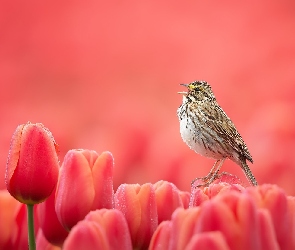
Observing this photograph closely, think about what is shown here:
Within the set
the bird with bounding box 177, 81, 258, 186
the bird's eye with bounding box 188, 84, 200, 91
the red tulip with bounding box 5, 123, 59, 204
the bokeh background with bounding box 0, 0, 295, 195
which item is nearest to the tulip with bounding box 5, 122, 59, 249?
the red tulip with bounding box 5, 123, 59, 204

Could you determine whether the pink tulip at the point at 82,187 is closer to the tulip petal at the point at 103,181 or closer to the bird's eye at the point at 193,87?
the tulip petal at the point at 103,181

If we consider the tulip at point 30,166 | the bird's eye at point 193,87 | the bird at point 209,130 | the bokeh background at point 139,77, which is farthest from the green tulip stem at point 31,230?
the bird's eye at point 193,87


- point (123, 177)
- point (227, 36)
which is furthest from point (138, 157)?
point (227, 36)

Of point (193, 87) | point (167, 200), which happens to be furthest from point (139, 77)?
point (167, 200)

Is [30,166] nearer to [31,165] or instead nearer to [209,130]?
[31,165]

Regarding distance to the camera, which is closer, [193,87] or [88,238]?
[88,238]
